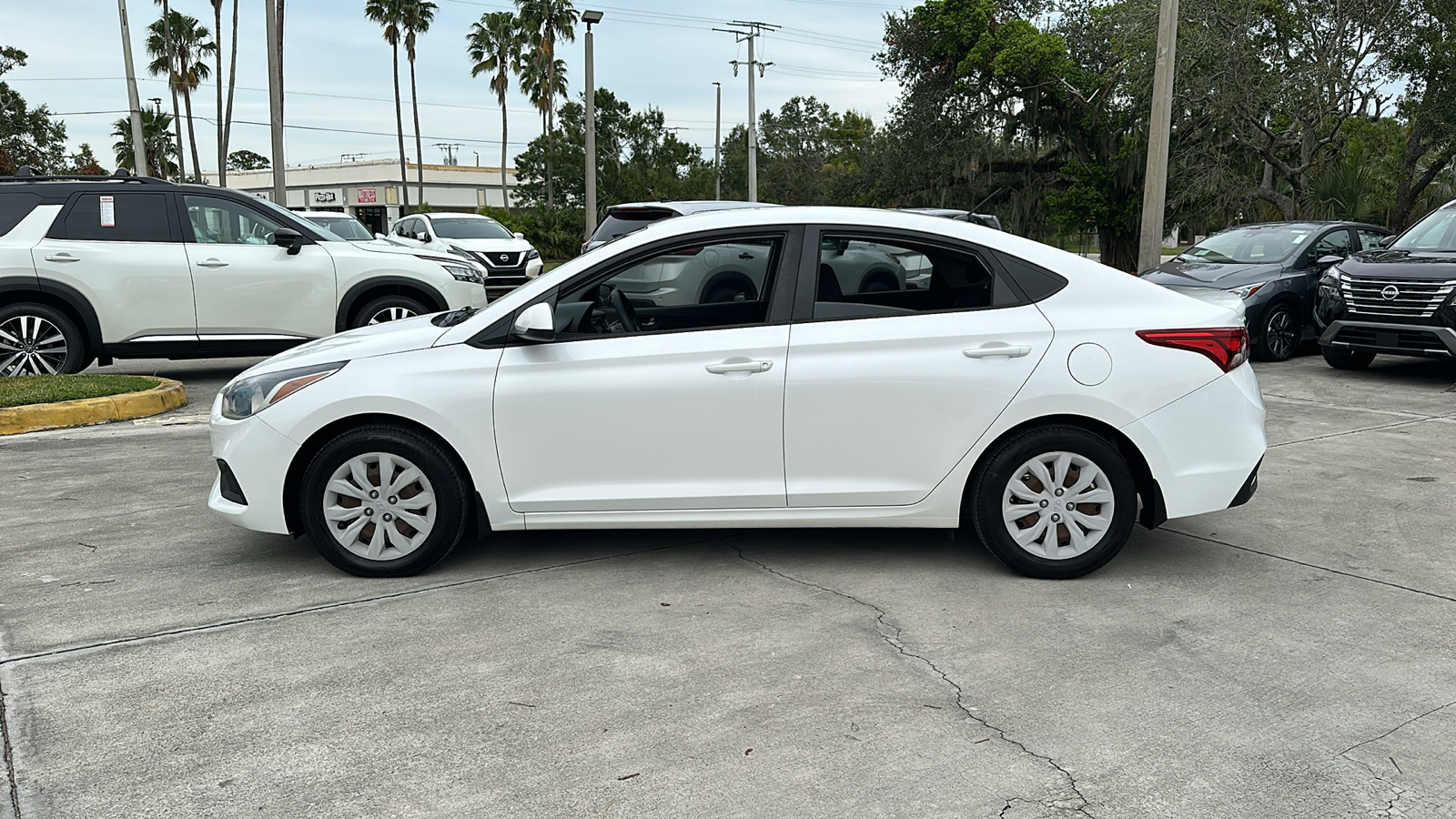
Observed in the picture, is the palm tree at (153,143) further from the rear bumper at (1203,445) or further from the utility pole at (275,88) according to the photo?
the rear bumper at (1203,445)

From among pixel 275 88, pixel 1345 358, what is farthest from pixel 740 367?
pixel 275 88

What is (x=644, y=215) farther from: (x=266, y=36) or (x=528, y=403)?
(x=266, y=36)

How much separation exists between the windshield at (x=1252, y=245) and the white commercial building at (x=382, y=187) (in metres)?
76.0

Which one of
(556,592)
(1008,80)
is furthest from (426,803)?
(1008,80)

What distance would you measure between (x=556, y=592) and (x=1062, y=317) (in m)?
2.43

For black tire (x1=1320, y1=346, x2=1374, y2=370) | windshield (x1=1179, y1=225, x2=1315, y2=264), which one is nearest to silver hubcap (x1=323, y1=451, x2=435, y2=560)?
black tire (x1=1320, y1=346, x2=1374, y2=370)

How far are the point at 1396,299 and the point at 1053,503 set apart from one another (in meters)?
7.51

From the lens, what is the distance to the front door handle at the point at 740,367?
473cm

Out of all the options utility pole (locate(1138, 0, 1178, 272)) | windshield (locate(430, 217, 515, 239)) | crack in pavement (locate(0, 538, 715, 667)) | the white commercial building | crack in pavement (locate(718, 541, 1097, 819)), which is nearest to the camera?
crack in pavement (locate(718, 541, 1097, 819))

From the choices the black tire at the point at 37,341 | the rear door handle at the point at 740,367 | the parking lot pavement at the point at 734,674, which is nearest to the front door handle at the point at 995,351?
the rear door handle at the point at 740,367

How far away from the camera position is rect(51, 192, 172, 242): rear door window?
9.95 meters

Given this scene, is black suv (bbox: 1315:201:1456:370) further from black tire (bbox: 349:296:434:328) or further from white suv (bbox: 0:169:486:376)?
white suv (bbox: 0:169:486:376)

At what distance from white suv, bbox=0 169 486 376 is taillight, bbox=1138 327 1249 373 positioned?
787 centimetres

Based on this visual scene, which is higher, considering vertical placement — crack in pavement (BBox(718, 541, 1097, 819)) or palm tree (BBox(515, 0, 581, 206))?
palm tree (BBox(515, 0, 581, 206))
